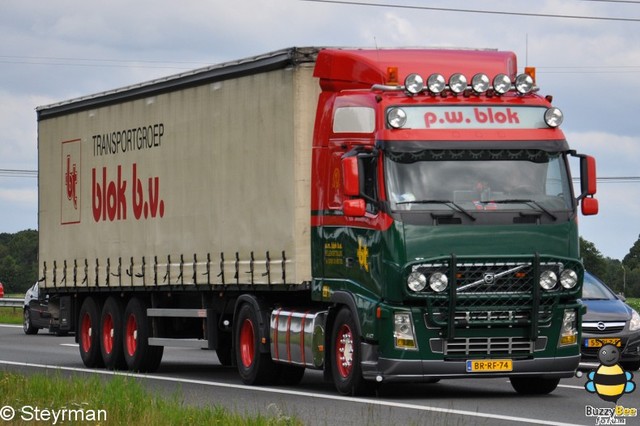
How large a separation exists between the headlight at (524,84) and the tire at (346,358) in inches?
126

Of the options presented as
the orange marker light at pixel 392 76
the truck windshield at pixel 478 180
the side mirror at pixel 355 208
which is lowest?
the side mirror at pixel 355 208

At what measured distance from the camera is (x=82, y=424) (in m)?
14.4

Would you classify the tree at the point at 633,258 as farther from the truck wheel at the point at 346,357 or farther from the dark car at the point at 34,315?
the truck wheel at the point at 346,357

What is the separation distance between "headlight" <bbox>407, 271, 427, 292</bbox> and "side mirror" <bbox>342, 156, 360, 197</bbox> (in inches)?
41.8

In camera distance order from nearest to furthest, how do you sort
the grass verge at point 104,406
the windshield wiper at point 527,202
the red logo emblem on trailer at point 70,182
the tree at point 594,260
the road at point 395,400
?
1. the grass verge at point 104,406
2. the road at point 395,400
3. the windshield wiper at point 527,202
4. the red logo emblem on trailer at point 70,182
5. the tree at point 594,260

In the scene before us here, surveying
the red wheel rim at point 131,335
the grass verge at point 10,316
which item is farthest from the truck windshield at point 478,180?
the grass verge at point 10,316

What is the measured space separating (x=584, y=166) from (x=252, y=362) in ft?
17.5

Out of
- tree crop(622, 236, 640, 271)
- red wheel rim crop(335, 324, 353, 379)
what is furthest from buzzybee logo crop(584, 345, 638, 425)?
tree crop(622, 236, 640, 271)

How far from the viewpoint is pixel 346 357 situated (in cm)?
1895

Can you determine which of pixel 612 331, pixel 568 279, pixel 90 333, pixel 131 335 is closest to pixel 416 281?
pixel 568 279

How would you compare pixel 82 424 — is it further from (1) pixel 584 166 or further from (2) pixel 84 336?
(2) pixel 84 336

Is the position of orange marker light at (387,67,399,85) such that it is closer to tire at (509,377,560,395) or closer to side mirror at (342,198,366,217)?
side mirror at (342,198,366,217)

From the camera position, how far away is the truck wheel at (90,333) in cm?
2678

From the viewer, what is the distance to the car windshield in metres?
24.6
